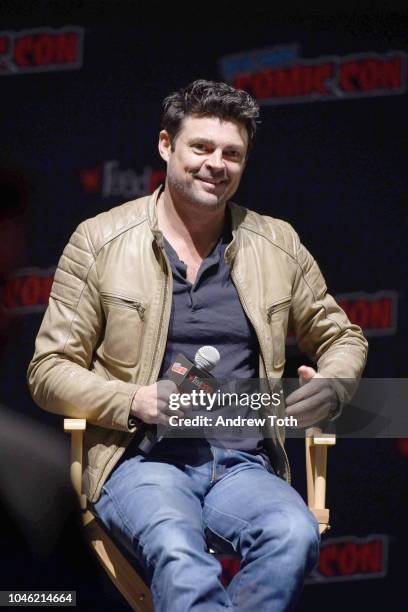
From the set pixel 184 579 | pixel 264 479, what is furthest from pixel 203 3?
pixel 184 579

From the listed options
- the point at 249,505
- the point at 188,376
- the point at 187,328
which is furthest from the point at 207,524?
the point at 187,328

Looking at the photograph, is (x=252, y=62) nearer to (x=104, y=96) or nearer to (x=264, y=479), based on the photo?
(x=104, y=96)

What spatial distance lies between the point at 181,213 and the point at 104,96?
0.86 meters

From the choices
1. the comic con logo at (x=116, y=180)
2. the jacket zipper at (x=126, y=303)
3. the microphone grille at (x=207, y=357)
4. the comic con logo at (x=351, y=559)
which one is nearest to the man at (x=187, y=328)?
the jacket zipper at (x=126, y=303)

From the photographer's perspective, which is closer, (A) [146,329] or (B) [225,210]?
(A) [146,329]

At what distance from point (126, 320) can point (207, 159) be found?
53 cm

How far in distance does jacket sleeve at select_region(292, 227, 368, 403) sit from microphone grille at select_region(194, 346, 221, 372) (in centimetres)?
42

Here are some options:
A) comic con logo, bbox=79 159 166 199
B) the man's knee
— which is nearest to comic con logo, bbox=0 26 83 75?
comic con logo, bbox=79 159 166 199

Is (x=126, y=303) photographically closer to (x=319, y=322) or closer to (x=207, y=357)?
(x=207, y=357)

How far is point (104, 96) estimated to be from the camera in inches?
178

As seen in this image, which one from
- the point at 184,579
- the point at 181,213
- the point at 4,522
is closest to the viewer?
the point at 184,579

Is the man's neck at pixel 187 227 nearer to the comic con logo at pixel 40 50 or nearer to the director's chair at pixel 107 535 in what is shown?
the director's chair at pixel 107 535

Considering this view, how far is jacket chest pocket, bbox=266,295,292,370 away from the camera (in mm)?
3787

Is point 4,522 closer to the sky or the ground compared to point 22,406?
closer to the ground
